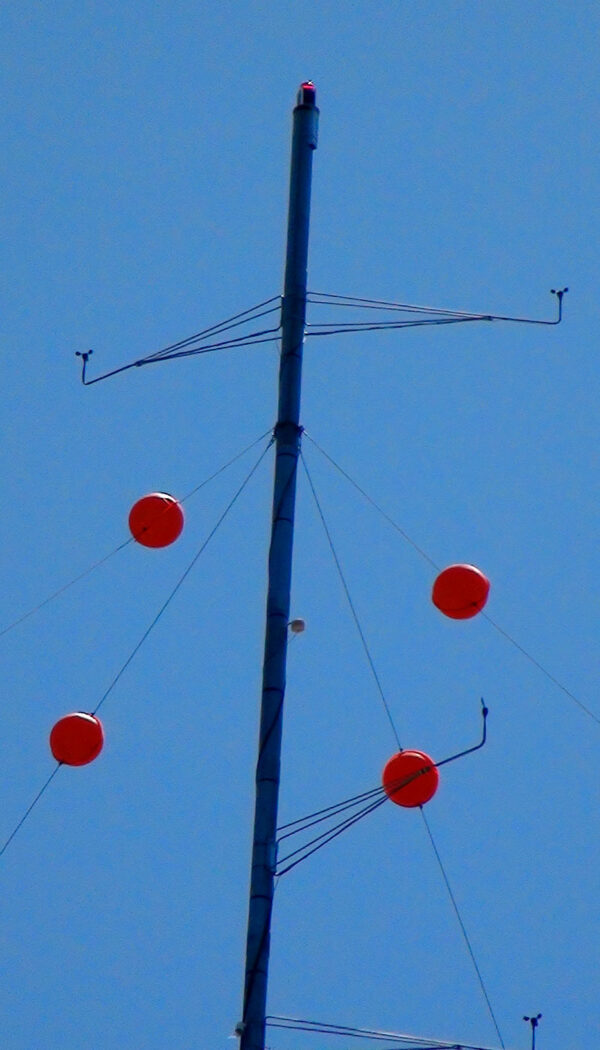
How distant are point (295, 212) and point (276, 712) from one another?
3.94m

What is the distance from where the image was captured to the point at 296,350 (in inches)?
496

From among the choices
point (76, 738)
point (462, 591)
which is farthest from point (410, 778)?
point (76, 738)

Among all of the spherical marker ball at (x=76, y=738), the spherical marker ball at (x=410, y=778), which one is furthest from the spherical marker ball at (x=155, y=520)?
the spherical marker ball at (x=410, y=778)

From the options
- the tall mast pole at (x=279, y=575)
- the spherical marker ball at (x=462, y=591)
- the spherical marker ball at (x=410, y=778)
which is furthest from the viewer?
the spherical marker ball at (x=462, y=591)

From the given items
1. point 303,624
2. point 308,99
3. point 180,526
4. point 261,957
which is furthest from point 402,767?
point 308,99

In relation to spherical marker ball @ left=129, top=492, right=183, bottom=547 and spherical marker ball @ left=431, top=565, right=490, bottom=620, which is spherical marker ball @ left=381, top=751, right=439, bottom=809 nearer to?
spherical marker ball @ left=431, top=565, right=490, bottom=620

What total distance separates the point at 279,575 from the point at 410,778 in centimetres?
168

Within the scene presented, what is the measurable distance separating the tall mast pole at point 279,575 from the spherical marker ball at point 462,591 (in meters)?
1.70

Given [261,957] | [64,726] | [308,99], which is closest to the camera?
[261,957]

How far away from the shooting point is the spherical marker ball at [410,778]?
12055 mm

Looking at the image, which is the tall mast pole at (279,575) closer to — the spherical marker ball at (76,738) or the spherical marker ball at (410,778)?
the spherical marker ball at (410,778)

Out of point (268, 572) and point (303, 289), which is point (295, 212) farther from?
point (268, 572)

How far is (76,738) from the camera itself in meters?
12.7

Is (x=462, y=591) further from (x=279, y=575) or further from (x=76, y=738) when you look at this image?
(x=76, y=738)
